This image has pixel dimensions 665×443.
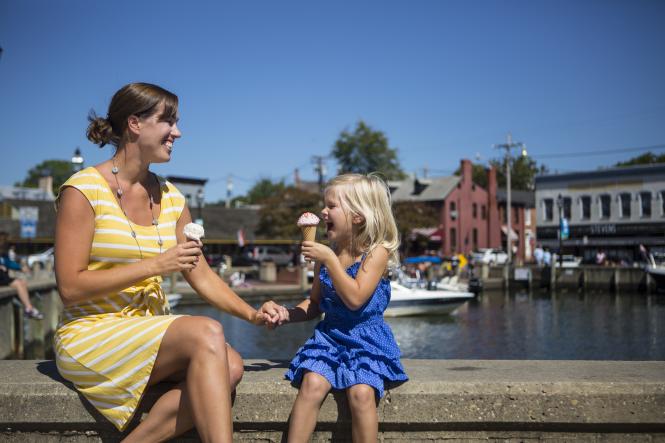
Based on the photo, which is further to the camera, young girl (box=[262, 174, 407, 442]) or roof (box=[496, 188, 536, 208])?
roof (box=[496, 188, 536, 208])

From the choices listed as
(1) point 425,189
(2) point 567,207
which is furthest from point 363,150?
(2) point 567,207

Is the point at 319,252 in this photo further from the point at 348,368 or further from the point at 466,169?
the point at 466,169

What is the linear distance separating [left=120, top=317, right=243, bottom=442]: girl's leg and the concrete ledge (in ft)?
0.53

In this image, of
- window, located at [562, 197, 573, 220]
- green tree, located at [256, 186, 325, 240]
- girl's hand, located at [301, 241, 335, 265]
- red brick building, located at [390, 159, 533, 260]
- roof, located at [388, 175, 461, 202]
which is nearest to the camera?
girl's hand, located at [301, 241, 335, 265]

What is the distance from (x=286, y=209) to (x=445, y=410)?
5498 cm

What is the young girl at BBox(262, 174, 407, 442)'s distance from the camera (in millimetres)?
3162

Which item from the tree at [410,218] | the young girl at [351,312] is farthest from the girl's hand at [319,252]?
the tree at [410,218]

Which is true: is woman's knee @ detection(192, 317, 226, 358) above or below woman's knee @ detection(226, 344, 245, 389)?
above

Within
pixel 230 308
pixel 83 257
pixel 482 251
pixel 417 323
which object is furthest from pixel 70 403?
pixel 482 251

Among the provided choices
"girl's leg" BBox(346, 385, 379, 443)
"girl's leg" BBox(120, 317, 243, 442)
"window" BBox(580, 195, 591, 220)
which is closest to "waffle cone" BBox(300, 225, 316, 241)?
"girl's leg" BBox(120, 317, 243, 442)

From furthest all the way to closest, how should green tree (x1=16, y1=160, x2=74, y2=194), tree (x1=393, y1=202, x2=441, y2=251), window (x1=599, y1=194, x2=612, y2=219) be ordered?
green tree (x1=16, y1=160, x2=74, y2=194), window (x1=599, y1=194, x2=612, y2=219), tree (x1=393, y1=202, x2=441, y2=251)

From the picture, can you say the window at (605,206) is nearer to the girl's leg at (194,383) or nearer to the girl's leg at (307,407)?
the girl's leg at (307,407)

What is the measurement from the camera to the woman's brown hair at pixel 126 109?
3.49 metres

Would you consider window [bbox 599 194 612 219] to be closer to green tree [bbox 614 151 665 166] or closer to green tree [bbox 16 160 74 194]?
green tree [bbox 614 151 665 166]
